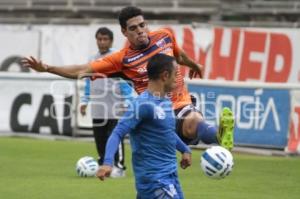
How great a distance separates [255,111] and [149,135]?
990 centimetres

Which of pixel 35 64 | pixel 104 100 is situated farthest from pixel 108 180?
pixel 35 64

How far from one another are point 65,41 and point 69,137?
5902mm

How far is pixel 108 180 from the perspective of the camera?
43.5 ft

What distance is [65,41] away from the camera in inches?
977

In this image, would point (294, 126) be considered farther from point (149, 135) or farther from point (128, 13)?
point (149, 135)

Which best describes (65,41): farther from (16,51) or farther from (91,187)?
(91,187)

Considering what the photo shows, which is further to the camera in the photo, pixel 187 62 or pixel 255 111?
pixel 255 111

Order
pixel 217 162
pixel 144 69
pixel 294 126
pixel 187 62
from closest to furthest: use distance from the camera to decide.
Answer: pixel 217 162 → pixel 144 69 → pixel 187 62 → pixel 294 126

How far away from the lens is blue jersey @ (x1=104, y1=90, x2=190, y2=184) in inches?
294

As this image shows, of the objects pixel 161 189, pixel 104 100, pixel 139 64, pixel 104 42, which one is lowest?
pixel 104 100

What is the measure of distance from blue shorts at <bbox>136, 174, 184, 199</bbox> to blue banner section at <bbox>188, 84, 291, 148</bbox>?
9.67 metres

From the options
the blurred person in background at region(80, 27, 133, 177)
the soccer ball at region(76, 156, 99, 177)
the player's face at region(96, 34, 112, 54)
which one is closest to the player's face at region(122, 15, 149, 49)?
the blurred person in background at region(80, 27, 133, 177)

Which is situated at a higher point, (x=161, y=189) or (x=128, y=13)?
(x=128, y=13)

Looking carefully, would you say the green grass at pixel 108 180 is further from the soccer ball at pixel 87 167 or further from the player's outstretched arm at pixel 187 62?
the player's outstretched arm at pixel 187 62
